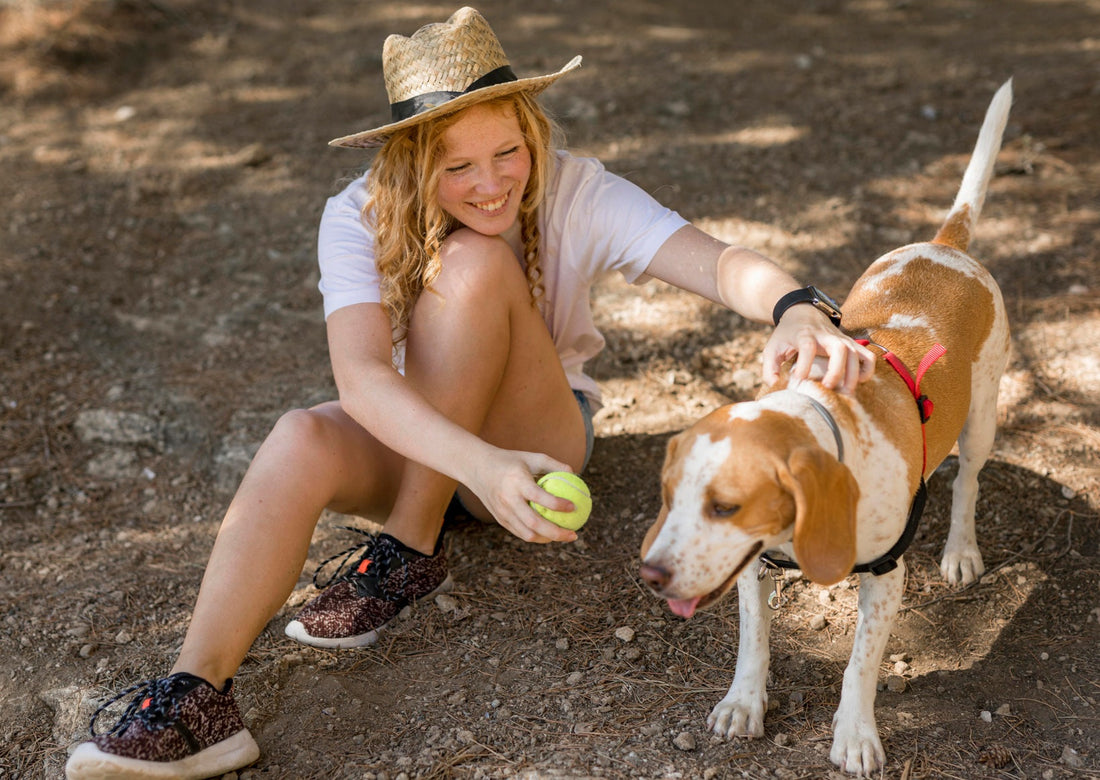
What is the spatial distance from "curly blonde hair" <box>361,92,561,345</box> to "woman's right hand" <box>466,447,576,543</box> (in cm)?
74

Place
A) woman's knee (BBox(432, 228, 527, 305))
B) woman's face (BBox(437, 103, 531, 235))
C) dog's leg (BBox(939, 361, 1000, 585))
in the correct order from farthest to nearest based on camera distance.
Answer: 1. dog's leg (BBox(939, 361, 1000, 585))
2. woman's knee (BBox(432, 228, 527, 305))
3. woman's face (BBox(437, 103, 531, 235))

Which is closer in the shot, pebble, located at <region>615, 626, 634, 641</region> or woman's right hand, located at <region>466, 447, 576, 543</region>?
woman's right hand, located at <region>466, 447, 576, 543</region>

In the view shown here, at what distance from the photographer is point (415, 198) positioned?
260cm

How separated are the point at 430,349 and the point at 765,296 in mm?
908

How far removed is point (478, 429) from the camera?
2.76 meters

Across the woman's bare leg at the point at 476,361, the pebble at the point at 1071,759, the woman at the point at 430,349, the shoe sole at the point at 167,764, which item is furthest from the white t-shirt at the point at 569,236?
the pebble at the point at 1071,759

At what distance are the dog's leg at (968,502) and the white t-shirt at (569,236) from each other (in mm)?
1072

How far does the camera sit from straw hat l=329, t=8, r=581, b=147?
2.41 meters

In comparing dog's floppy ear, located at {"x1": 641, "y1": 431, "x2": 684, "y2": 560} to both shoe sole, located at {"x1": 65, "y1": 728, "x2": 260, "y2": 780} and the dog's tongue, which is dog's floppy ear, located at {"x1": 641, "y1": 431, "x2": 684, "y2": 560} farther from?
shoe sole, located at {"x1": 65, "y1": 728, "x2": 260, "y2": 780}

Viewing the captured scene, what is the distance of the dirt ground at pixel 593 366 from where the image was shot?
2.52 m

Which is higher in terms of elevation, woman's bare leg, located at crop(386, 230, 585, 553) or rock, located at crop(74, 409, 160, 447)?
woman's bare leg, located at crop(386, 230, 585, 553)

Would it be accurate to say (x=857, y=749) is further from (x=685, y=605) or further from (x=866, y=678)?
(x=685, y=605)

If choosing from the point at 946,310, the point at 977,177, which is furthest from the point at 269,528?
the point at 977,177

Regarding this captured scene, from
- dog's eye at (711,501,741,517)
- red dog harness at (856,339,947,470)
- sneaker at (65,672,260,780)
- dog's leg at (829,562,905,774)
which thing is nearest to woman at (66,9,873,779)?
sneaker at (65,672,260,780)
